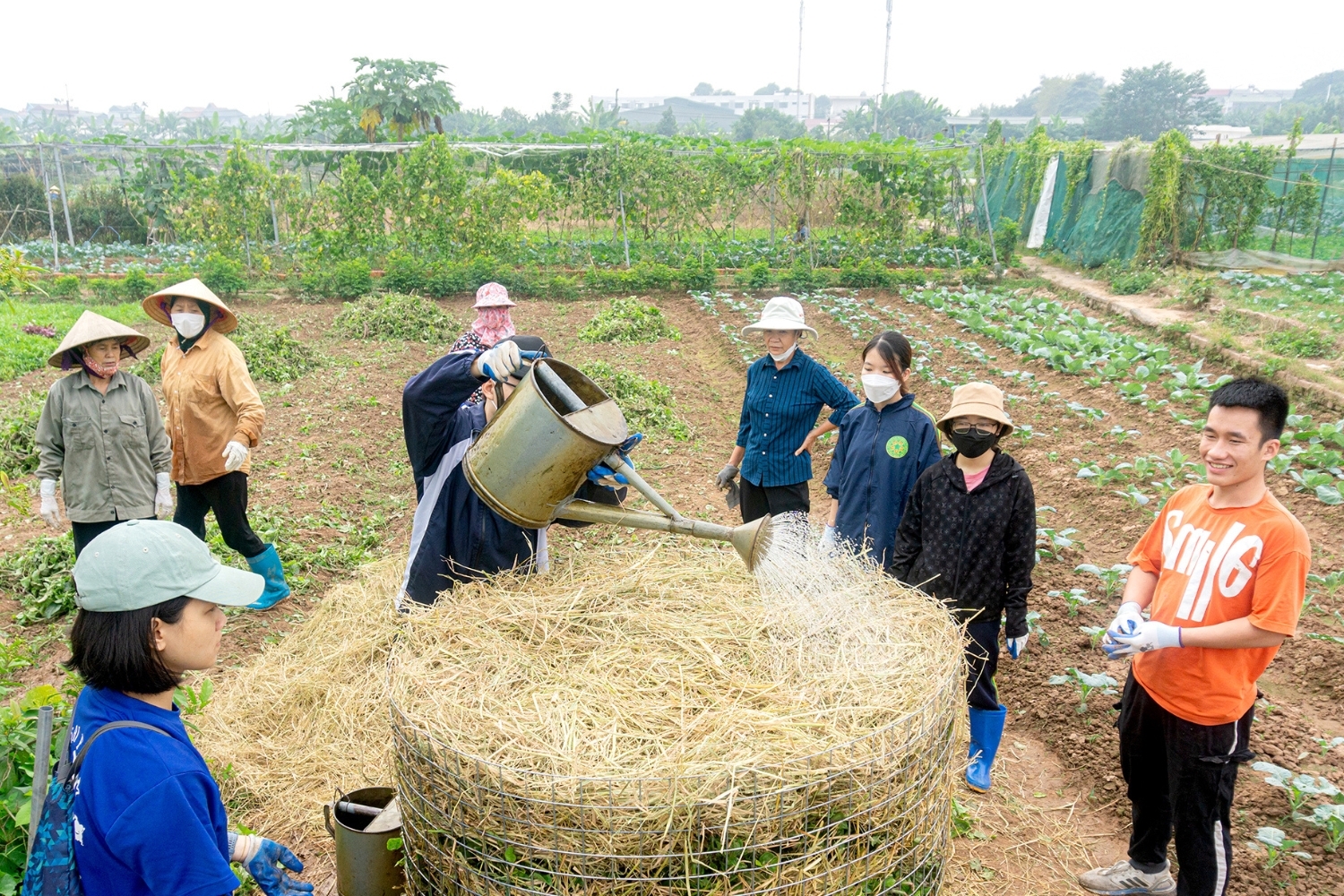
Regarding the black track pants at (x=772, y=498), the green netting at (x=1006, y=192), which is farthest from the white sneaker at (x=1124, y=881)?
the green netting at (x=1006, y=192)

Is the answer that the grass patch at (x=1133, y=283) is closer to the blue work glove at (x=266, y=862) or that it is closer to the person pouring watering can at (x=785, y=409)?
the person pouring watering can at (x=785, y=409)

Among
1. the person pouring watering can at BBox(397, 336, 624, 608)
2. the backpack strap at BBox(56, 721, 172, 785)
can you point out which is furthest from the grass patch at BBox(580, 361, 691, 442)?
the backpack strap at BBox(56, 721, 172, 785)

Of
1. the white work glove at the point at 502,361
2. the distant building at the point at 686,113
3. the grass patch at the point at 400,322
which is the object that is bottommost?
the grass patch at the point at 400,322

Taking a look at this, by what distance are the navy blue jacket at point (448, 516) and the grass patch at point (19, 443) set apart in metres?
5.38

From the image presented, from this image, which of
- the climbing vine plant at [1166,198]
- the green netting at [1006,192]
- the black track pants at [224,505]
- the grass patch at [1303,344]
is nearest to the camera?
the black track pants at [224,505]

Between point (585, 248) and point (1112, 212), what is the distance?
9.99 meters

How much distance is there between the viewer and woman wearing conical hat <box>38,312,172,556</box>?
4.16 metres

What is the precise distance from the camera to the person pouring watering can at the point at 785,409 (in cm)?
431

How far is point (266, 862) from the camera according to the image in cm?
207

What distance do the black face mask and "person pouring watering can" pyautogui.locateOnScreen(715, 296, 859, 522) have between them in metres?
0.90

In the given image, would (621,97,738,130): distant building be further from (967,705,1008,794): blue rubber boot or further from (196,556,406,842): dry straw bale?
(967,705,1008,794): blue rubber boot

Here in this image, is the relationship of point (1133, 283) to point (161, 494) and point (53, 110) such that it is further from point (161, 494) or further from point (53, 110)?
point (53, 110)

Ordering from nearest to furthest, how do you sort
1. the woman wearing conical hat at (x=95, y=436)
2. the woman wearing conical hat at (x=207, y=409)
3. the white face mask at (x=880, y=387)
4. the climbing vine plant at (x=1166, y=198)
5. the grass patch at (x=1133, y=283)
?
1. the white face mask at (x=880, y=387)
2. the woman wearing conical hat at (x=95, y=436)
3. the woman wearing conical hat at (x=207, y=409)
4. the grass patch at (x=1133, y=283)
5. the climbing vine plant at (x=1166, y=198)

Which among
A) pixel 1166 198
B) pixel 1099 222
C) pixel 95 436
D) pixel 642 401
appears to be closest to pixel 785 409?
pixel 95 436
